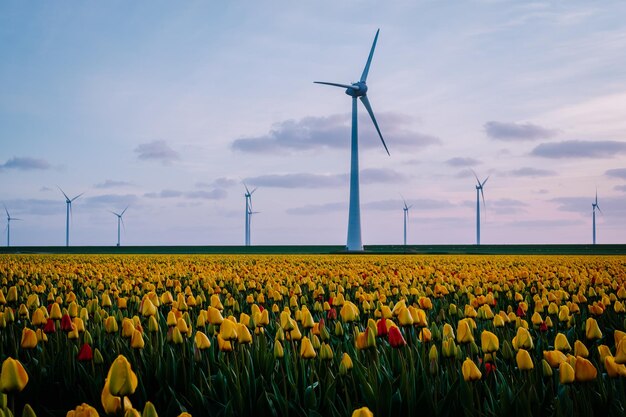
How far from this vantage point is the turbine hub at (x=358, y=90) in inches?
2222

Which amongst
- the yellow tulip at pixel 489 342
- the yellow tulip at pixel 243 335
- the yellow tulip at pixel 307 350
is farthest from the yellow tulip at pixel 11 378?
the yellow tulip at pixel 489 342

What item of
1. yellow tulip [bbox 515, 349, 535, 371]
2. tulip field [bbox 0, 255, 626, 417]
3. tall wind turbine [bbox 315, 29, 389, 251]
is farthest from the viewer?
tall wind turbine [bbox 315, 29, 389, 251]

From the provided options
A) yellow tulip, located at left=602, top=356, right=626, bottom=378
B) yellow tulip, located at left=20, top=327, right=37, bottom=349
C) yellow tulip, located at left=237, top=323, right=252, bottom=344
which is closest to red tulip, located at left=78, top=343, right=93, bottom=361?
yellow tulip, located at left=20, top=327, right=37, bottom=349

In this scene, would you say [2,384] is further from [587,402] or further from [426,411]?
[587,402]

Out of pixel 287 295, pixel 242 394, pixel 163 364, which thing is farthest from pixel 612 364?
pixel 287 295

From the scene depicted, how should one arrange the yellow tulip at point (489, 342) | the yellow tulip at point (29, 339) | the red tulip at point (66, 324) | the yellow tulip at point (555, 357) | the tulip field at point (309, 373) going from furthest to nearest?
the red tulip at point (66, 324) < the yellow tulip at point (29, 339) < the yellow tulip at point (489, 342) < the yellow tulip at point (555, 357) < the tulip field at point (309, 373)

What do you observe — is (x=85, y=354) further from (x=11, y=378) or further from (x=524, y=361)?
(x=524, y=361)

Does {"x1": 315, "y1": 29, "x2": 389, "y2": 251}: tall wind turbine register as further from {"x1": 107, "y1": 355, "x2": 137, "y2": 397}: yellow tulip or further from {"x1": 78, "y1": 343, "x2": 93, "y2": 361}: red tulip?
{"x1": 107, "y1": 355, "x2": 137, "y2": 397}: yellow tulip

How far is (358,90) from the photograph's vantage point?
185 feet

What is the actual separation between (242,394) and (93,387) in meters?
1.30

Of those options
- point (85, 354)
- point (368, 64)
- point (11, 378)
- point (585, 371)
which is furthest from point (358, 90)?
point (11, 378)

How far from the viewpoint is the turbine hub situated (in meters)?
56.4

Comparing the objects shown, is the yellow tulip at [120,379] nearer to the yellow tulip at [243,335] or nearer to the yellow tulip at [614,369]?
the yellow tulip at [243,335]

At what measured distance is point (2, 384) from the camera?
122 inches
